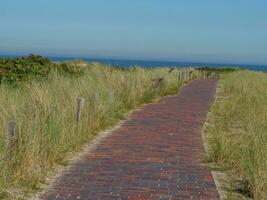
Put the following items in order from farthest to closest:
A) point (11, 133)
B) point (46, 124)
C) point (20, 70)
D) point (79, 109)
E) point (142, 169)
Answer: point (20, 70) → point (79, 109) → point (46, 124) → point (142, 169) → point (11, 133)

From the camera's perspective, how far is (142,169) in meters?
8.87

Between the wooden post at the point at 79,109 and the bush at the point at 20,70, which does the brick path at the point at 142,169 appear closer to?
the wooden post at the point at 79,109

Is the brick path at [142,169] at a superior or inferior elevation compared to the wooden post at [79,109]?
inferior

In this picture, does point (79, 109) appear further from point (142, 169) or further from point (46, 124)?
point (142, 169)

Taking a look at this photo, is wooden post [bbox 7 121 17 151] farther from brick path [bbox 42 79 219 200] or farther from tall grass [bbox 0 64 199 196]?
brick path [bbox 42 79 219 200]

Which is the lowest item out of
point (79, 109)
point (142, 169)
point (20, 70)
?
point (142, 169)

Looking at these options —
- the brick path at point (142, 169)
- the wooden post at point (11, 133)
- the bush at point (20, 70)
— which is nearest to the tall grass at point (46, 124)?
the wooden post at point (11, 133)

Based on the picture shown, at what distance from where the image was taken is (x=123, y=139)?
1198 cm

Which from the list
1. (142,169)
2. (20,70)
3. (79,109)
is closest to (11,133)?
(142,169)

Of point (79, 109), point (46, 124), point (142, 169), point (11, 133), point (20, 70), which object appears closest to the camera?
point (11, 133)

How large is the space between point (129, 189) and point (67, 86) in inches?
287

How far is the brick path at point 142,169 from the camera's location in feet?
24.2

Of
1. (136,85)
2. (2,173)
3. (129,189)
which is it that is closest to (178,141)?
(129,189)

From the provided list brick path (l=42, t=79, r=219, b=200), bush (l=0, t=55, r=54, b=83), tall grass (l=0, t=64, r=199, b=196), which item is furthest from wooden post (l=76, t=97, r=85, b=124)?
bush (l=0, t=55, r=54, b=83)
